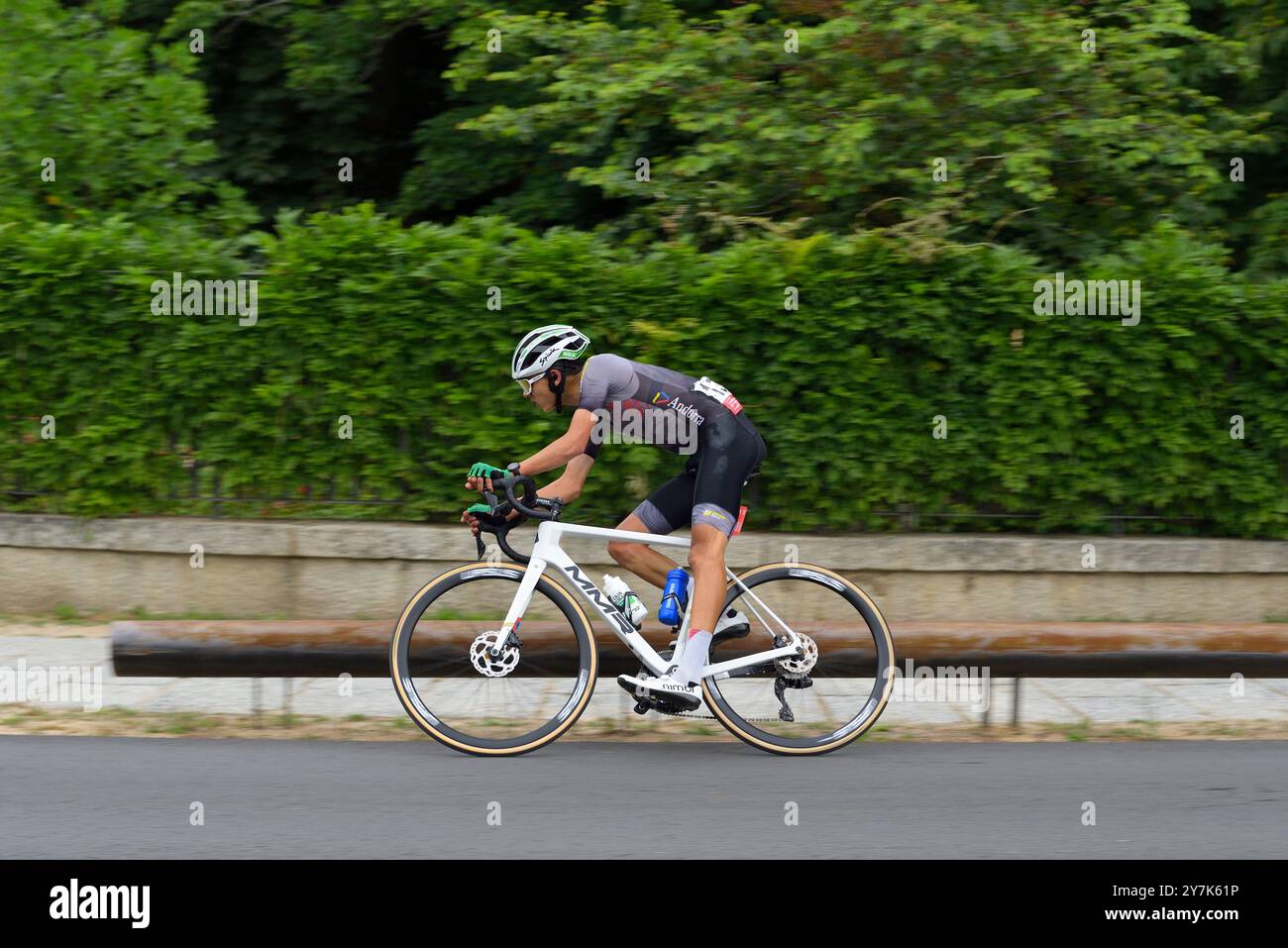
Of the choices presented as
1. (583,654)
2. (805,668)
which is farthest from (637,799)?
(805,668)

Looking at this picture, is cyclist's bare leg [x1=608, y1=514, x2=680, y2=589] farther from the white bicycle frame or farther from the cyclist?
the cyclist

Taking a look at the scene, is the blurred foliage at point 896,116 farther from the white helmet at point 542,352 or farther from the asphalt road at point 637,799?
the asphalt road at point 637,799

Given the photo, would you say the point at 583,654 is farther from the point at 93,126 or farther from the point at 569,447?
the point at 93,126

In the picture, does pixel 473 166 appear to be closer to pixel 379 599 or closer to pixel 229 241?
pixel 229 241

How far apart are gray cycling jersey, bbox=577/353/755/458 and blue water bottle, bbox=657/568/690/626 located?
1.88 feet

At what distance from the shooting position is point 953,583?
30.6ft

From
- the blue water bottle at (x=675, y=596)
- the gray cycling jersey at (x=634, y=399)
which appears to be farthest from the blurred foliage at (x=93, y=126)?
the blue water bottle at (x=675, y=596)

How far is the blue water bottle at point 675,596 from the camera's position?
20.9 feet

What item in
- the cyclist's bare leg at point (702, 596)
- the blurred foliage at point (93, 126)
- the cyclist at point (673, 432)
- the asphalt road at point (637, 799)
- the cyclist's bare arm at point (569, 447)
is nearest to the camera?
the asphalt road at point (637, 799)

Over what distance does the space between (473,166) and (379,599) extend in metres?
4.35

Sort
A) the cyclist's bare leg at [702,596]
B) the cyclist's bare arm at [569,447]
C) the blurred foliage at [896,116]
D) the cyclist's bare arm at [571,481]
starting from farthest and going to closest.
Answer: the blurred foliage at [896,116], the cyclist's bare arm at [571,481], the cyclist's bare leg at [702,596], the cyclist's bare arm at [569,447]

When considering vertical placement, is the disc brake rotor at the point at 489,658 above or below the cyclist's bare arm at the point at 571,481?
below

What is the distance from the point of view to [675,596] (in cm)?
637

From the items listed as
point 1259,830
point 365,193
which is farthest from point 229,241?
point 1259,830
